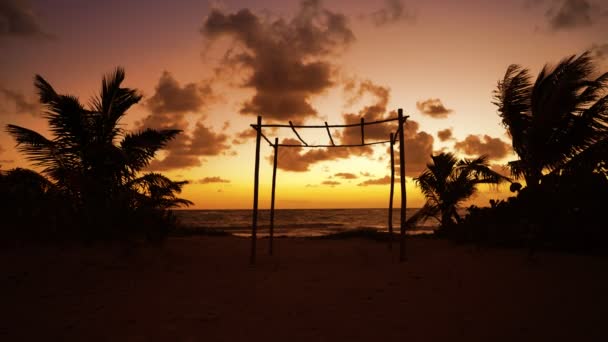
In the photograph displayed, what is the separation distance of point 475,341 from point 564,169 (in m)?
8.07

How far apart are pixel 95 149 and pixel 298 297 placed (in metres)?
7.03

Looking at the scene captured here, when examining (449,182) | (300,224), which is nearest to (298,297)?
(449,182)

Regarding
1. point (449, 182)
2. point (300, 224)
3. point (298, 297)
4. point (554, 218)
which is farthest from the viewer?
point (300, 224)

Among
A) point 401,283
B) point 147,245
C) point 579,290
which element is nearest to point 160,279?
point 147,245

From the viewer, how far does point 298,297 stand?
5.50 meters

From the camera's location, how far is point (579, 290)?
18.2ft

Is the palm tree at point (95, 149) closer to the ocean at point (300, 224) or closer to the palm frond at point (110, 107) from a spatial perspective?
the palm frond at point (110, 107)

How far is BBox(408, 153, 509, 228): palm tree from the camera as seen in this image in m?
11.9

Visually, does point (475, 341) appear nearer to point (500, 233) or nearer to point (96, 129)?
point (500, 233)

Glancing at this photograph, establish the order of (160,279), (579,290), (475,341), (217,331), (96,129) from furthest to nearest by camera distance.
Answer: (96,129) → (160,279) → (579,290) → (217,331) → (475,341)

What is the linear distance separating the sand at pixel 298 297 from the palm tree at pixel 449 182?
3704 mm

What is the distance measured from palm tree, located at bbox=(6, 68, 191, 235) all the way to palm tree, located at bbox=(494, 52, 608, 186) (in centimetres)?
1020

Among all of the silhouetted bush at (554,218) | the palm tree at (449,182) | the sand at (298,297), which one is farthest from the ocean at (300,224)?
the sand at (298,297)

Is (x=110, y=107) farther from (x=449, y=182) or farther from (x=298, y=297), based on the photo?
(x=449, y=182)
